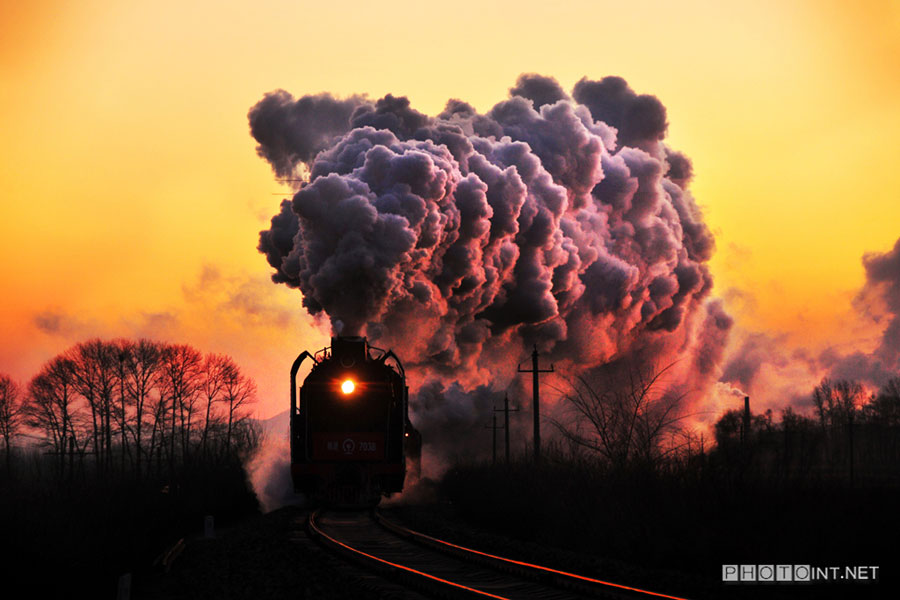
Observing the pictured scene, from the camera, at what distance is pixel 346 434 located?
85.6 ft

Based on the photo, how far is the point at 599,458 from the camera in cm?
2473

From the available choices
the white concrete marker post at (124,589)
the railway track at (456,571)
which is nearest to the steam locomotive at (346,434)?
the railway track at (456,571)

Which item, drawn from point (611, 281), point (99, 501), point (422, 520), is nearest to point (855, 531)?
point (422, 520)

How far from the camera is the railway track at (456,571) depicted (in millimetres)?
13625

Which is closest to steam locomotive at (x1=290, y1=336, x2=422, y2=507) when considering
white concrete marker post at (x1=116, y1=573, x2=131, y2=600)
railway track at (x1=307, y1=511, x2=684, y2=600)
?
railway track at (x1=307, y1=511, x2=684, y2=600)

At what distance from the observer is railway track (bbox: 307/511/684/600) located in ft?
44.7

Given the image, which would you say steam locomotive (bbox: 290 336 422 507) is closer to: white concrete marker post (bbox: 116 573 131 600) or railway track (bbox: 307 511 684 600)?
railway track (bbox: 307 511 684 600)
